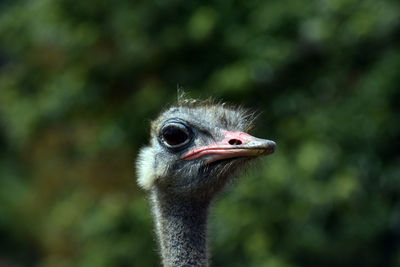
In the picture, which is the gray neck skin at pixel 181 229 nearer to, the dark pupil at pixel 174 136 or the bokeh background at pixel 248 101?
the dark pupil at pixel 174 136

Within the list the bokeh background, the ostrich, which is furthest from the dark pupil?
the bokeh background

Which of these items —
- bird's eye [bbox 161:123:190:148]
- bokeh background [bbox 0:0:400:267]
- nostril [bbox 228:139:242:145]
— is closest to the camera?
nostril [bbox 228:139:242:145]

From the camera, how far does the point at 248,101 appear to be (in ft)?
18.0

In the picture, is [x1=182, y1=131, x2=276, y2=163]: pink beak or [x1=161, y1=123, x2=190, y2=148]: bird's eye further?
[x1=161, y1=123, x2=190, y2=148]: bird's eye

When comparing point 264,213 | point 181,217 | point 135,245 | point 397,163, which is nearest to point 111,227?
point 135,245

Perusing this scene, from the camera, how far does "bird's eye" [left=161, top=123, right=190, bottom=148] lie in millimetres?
3100

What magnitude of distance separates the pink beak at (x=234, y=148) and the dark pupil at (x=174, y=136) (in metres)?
0.06

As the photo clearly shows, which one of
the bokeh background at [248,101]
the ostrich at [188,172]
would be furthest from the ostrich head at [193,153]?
the bokeh background at [248,101]

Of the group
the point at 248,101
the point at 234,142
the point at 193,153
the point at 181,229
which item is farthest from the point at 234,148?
the point at 248,101

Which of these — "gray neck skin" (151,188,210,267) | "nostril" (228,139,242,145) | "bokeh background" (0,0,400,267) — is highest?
"bokeh background" (0,0,400,267)

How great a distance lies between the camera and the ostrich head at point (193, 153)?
3068 millimetres

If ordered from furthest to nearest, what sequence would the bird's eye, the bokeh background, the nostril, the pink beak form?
the bokeh background, the bird's eye, the nostril, the pink beak

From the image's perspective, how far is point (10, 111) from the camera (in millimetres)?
6070

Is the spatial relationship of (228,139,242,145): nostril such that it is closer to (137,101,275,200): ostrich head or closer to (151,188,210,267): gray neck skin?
(137,101,275,200): ostrich head
